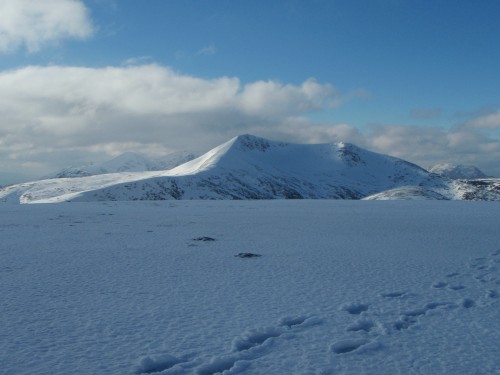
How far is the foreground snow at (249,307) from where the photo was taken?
22.8 ft

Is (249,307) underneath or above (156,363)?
above

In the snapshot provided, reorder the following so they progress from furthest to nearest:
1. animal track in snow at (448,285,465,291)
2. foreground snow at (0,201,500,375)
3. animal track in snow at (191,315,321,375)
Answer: animal track in snow at (448,285,465,291)
foreground snow at (0,201,500,375)
animal track in snow at (191,315,321,375)

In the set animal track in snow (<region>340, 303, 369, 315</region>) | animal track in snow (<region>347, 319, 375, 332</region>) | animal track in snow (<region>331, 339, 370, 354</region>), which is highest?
animal track in snow (<region>340, 303, 369, 315</region>)

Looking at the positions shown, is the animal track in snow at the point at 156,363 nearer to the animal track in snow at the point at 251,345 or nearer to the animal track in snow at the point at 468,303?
the animal track in snow at the point at 251,345

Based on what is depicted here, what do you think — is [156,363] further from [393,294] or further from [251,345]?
[393,294]

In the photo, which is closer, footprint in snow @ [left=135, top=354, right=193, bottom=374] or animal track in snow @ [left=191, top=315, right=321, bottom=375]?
footprint in snow @ [left=135, top=354, right=193, bottom=374]

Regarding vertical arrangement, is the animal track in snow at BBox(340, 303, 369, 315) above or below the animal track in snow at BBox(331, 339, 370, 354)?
above

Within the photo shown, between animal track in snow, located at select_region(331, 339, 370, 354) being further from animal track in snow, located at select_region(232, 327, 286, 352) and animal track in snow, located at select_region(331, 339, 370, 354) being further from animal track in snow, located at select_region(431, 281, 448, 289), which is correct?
animal track in snow, located at select_region(431, 281, 448, 289)

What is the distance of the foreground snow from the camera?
6.96 meters

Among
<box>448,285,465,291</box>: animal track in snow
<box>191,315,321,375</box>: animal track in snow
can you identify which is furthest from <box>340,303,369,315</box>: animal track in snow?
<box>448,285,465,291</box>: animal track in snow

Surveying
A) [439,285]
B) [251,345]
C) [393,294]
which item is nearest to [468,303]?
[439,285]

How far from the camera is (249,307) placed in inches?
377

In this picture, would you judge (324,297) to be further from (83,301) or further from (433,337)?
(83,301)

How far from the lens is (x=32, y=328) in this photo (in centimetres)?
811
